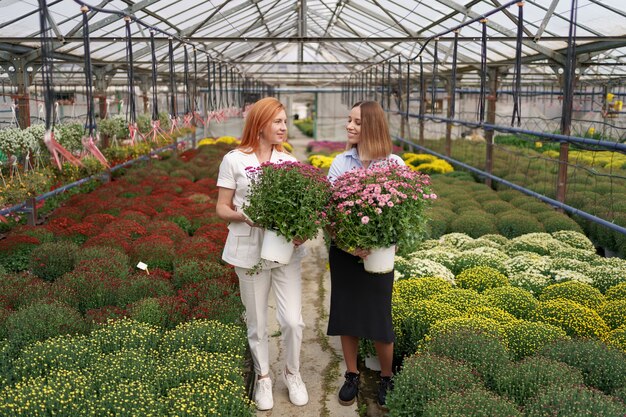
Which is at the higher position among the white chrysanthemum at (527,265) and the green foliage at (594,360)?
the green foliage at (594,360)

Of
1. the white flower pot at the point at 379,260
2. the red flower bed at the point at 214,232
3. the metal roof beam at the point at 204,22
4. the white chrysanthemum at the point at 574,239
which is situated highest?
the metal roof beam at the point at 204,22

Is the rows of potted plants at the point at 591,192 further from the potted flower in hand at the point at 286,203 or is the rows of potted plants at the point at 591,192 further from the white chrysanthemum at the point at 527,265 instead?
the potted flower in hand at the point at 286,203

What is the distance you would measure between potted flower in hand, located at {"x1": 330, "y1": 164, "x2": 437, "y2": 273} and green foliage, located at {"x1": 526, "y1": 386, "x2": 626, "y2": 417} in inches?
40.1

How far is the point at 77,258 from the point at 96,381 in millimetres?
2374

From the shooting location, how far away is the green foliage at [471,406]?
8.56 feet

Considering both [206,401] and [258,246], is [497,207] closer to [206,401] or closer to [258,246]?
[258,246]

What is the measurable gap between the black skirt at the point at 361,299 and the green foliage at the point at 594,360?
2.87ft

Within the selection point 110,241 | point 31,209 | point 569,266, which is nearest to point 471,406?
point 569,266

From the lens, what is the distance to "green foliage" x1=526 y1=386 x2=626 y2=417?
254cm

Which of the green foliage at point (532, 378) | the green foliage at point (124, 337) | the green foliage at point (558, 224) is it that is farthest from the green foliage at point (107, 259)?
the green foliage at point (558, 224)

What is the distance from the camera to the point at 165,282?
4680mm

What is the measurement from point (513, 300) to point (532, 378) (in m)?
1.43

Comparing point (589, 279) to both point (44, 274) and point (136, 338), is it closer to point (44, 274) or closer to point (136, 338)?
point (136, 338)

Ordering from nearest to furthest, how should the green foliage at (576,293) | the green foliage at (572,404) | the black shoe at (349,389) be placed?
the green foliage at (572,404) → the black shoe at (349,389) → the green foliage at (576,293)
